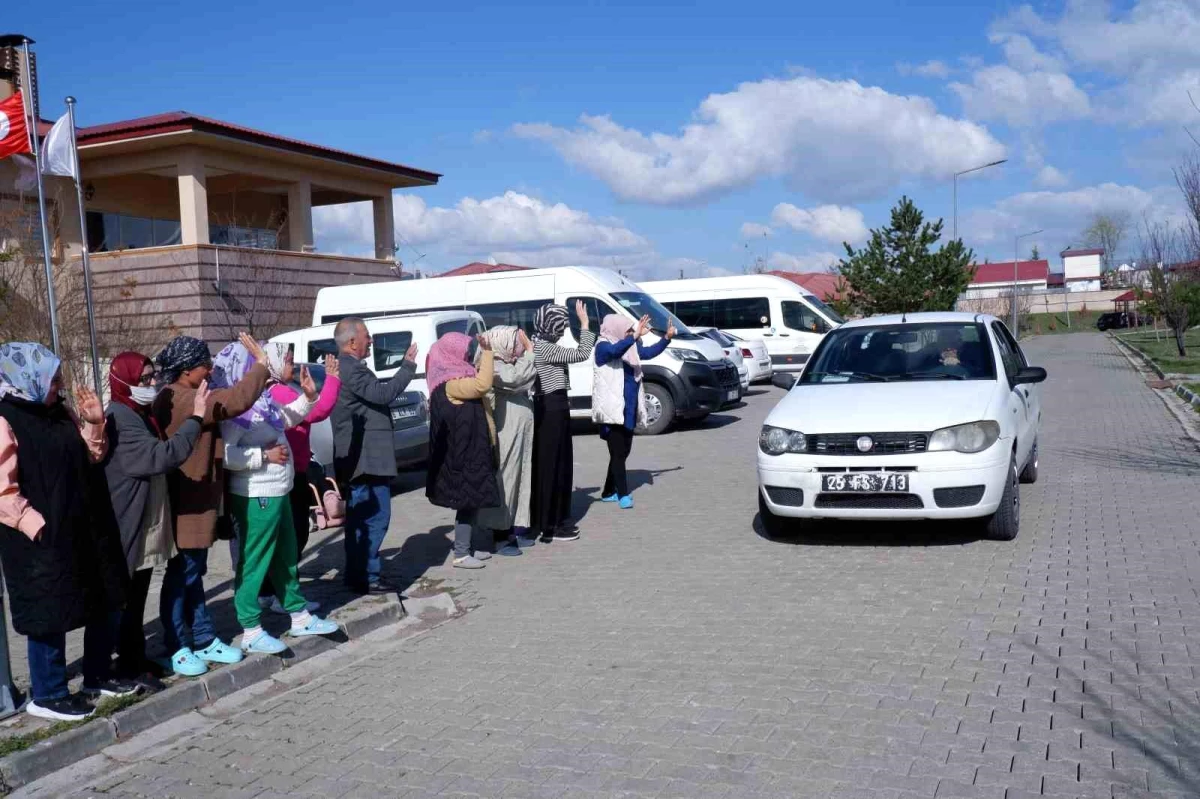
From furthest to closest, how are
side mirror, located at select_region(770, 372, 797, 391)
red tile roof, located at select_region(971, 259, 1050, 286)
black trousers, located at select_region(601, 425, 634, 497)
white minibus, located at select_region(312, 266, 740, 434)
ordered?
1. red tile roof, located at select_region(971, 259, 1050, 286)
2. white minibus, located at select_region(312, 266, 740, 434)
3. black trousers, located at select_region(601, 425, 634, 497)
4. side mirror, located at select_region(770, 372, 797, 391)

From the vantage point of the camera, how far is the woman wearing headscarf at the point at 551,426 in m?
9.12

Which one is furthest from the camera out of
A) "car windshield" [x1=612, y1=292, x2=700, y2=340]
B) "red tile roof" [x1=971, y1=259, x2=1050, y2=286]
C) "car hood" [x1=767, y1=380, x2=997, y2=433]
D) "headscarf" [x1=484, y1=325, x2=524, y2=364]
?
"red tile roof" [x1=971, y1=259, x2=1050, y2=286]

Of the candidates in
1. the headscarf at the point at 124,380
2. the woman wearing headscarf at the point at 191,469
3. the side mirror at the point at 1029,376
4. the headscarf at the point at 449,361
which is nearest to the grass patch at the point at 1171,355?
the side mirror at the point at 1029,376

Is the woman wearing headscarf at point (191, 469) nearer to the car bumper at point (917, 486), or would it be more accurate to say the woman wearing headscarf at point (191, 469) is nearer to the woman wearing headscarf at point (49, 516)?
the woman wearing headscarf at point (49, 516)

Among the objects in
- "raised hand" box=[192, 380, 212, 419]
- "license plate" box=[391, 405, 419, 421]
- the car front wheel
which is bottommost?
the car front wheel

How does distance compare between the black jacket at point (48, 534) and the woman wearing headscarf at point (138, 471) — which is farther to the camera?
the woman wearing headscarf at point (138, 471)

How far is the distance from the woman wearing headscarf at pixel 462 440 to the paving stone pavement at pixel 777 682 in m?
0.65

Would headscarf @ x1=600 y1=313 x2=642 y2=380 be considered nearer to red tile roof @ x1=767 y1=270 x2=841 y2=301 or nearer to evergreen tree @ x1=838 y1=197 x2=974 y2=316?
evergreen tree @ x1=838 y1=197 x2=974 y2=316

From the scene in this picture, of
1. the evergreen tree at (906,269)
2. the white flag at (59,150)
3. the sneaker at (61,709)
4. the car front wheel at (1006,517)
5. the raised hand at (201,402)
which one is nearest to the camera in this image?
the sneaker at (61,709)

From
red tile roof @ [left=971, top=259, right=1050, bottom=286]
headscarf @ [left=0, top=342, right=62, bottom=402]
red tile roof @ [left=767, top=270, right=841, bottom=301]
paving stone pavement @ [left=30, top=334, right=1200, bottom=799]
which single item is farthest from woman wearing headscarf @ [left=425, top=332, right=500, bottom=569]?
red tile roof @ [left=971, top=259, right=1050, bottom=286]

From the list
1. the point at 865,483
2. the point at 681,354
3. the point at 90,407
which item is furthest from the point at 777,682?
the point at 681,354

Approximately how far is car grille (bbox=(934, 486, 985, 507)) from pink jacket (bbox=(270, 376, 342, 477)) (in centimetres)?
426

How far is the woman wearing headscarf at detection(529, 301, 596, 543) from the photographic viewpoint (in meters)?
9.12

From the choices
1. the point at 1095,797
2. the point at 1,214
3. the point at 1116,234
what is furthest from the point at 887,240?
the point at 1116,234
